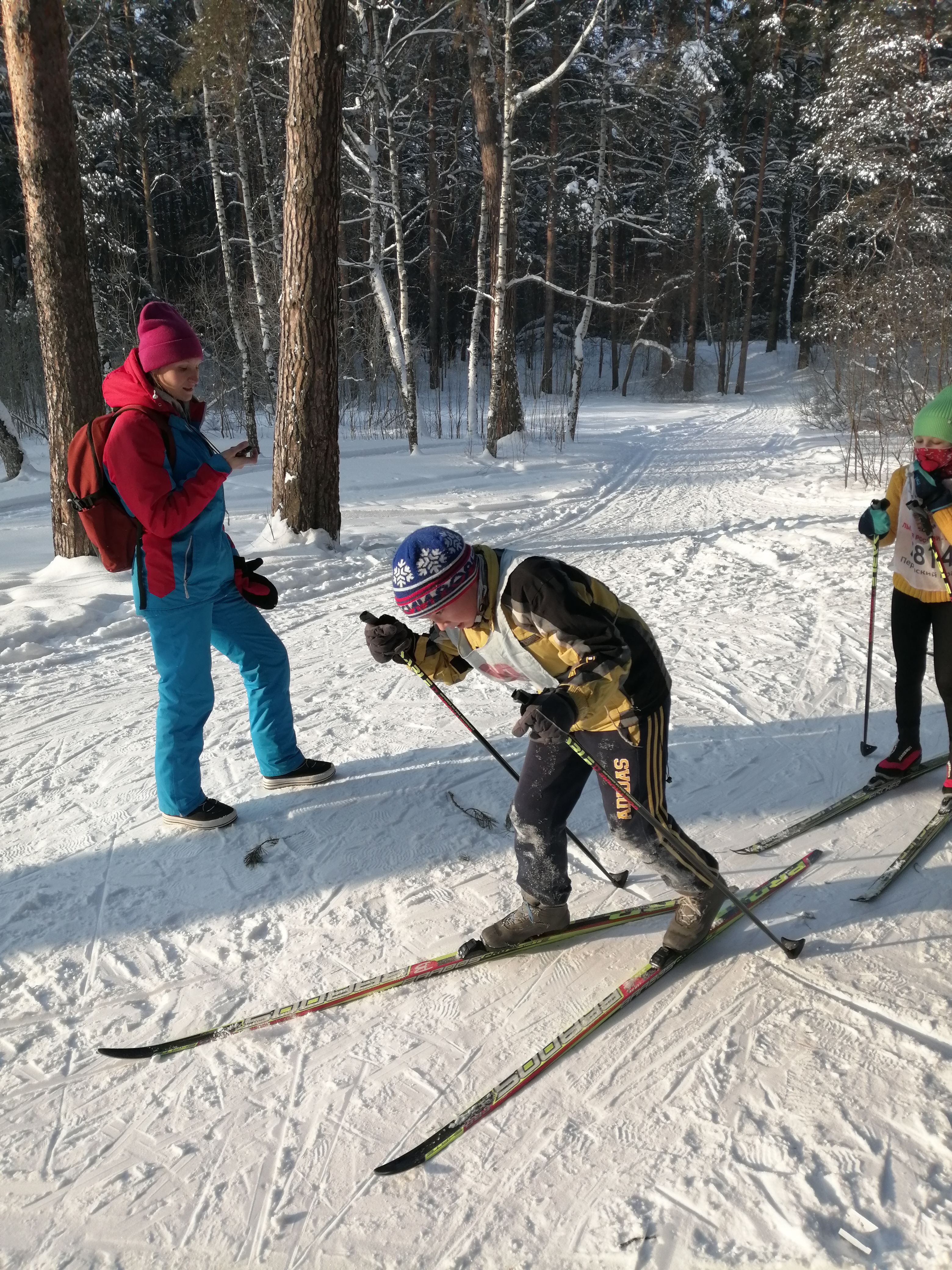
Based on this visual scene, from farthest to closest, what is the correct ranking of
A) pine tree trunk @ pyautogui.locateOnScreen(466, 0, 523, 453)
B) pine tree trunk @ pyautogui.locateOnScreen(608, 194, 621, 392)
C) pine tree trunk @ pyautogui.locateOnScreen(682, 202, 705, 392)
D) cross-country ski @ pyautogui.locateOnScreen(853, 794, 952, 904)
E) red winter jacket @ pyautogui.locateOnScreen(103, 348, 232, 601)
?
pine tree trunk @ pyautogui.locateOnScreen(608, 194, 621, 392) → pine tree trunk @ pyautogui.locateOnScreen(682, 202, 705, 392) → pine tree trunk @ pyautogui.locateOnScreen(466, 0, 523, 453) → cross-country ski @ pyautogui.locateOnScreen(853, 794, 952, 904) → red winter jacket @ pyautogui.locateOnScreen(103, 348, 232, 601)

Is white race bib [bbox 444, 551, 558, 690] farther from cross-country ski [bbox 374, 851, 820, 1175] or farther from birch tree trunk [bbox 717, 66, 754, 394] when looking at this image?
birch tree trunk [bbox 717, 66, 754, 394]

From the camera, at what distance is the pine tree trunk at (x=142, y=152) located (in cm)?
2145

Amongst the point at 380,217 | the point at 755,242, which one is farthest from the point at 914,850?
the point at 755,242

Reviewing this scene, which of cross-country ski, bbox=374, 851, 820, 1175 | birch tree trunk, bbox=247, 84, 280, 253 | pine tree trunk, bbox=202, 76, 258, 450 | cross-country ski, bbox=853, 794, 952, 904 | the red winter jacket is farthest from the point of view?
birch tree trunk, bbox=247, 84, 280, 253

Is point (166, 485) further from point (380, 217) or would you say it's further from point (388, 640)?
point (380, 217)

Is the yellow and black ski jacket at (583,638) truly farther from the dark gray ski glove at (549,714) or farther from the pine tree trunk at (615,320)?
the pine tree trunk at (615,320)

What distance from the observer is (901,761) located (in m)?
4.06

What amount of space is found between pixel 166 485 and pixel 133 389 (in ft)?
1.32

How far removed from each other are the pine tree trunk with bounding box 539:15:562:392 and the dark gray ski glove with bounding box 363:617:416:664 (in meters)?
13.4

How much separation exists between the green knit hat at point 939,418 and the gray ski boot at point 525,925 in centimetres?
257

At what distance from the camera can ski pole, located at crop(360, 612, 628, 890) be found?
2.89 meters

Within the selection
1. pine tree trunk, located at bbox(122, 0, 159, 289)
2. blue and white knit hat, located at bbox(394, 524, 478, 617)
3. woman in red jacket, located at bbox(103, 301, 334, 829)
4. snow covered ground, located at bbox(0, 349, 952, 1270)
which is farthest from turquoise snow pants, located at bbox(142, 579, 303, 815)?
pine tree trunk, located at bbox(122, 0, 159, 289)

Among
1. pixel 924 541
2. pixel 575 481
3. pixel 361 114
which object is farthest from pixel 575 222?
pixel 924 541

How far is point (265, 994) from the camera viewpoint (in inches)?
111
